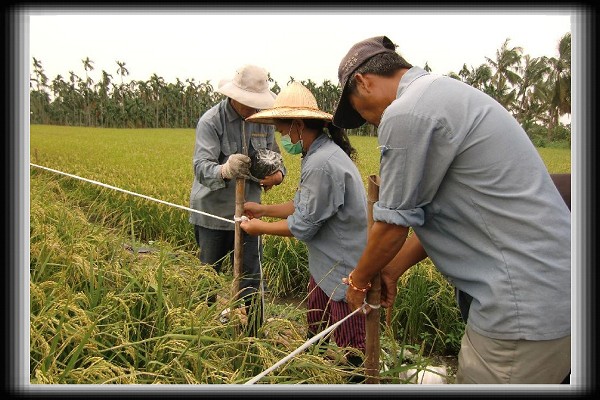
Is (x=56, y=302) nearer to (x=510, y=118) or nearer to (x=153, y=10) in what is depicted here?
(x=153, y=10)

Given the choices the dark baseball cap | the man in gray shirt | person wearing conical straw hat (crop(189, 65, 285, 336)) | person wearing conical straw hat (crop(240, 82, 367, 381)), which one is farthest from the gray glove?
the man in gray shirt

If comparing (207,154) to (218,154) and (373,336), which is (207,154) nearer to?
(218,154)

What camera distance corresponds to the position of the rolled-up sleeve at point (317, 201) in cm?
198

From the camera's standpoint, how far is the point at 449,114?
1227 millimetres

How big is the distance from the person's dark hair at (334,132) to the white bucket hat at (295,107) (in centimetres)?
5

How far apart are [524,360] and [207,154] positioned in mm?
2144

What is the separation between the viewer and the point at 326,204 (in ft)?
6.52

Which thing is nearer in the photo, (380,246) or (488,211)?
(488,211)

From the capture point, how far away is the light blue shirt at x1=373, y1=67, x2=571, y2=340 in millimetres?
1232

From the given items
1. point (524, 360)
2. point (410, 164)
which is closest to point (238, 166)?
point (410, 164)

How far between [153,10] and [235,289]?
4.35ft

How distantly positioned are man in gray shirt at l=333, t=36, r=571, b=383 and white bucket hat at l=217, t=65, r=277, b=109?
1524 mm

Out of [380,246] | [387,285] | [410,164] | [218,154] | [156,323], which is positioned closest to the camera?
[410,164]
